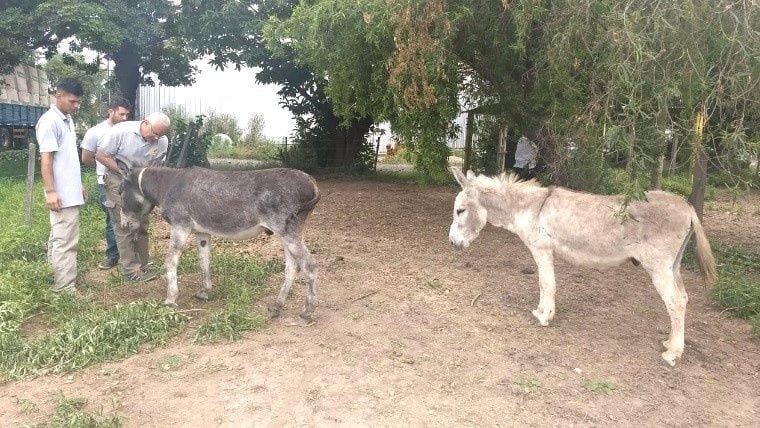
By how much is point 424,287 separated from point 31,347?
3767mm

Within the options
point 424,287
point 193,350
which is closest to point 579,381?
point 424,287

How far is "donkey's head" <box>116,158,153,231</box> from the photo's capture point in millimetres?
5672

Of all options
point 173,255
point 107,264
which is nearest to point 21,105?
point 107,264

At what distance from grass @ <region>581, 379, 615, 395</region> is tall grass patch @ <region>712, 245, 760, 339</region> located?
1938 millimetres

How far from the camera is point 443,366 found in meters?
4.50

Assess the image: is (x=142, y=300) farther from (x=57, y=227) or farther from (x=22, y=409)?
(x=22, y=409)

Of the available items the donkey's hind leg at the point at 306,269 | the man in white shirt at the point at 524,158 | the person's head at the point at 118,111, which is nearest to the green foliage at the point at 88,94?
the man in white shirt at the point at 524,158

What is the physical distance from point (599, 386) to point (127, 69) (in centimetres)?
1479

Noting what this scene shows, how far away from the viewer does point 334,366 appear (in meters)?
4.41

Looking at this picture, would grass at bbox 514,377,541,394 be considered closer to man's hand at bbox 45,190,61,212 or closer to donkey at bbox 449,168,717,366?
donkey at bbox 449,168,717,366

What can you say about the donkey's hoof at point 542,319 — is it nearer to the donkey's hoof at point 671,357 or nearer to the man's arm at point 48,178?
the donkey's hoof at point 671,357

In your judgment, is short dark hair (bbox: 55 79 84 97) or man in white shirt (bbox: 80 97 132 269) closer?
short dark hair (bbox: 55 79 84 97)

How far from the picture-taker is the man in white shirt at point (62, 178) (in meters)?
5.28

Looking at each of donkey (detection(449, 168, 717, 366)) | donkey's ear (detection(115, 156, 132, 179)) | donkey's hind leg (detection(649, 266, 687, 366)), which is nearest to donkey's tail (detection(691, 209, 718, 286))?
donkey (detection(449, 168, 717, 366))
